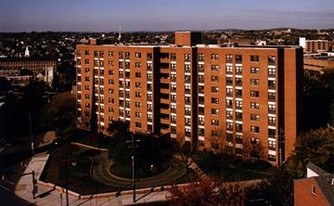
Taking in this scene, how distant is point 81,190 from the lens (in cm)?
3425

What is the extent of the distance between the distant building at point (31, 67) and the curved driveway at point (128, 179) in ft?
159

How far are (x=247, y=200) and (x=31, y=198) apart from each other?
13.8 meters

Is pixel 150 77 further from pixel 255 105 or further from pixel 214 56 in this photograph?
pixel 255 105

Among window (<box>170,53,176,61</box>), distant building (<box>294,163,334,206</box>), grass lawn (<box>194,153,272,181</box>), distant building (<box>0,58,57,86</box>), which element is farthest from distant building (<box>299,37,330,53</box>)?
distant building (<box>294,163,334,206</box>)

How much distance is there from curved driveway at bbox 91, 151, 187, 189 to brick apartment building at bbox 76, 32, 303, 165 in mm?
4513

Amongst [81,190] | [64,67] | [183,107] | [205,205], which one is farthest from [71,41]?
[205,205]

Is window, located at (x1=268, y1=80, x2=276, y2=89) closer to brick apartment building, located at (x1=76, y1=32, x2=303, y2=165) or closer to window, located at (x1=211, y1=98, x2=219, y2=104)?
brick apartment building, located at (x1=76, y1=32, x2=303, y2=165)

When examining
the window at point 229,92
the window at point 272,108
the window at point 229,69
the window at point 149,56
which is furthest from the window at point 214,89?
the window at point 149,56

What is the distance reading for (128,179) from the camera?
36.4 m

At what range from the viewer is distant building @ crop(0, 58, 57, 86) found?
88.1 metres

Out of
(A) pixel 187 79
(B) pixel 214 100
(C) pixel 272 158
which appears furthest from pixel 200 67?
(C) pixel 272 158

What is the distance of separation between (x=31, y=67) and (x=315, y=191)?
8314cm

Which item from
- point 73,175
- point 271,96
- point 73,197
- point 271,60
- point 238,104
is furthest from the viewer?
point 238,104

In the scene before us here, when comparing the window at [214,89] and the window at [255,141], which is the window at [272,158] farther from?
the window at [214,89]
